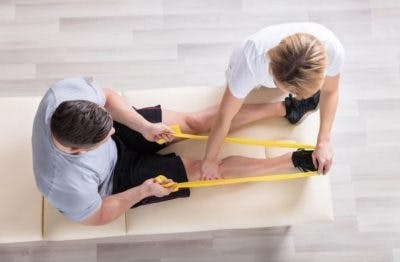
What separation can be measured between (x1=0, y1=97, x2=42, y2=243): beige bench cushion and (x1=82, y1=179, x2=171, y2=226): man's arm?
219 mm

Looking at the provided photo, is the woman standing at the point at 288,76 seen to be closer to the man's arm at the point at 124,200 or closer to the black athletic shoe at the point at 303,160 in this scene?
the black athletic shoe at the point at 303,160

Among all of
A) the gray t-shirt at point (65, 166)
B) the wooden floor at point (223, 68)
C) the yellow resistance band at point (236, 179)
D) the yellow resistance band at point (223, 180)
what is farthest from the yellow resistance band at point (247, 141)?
the wooden floor at point (223, 68)

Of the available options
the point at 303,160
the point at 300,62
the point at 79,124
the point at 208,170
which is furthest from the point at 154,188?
the point at 300,62

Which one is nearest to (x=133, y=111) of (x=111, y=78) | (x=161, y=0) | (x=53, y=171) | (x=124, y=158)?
(x=124, y=158)

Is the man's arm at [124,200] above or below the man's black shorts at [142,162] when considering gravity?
below

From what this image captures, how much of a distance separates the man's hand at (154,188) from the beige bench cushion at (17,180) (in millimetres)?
396

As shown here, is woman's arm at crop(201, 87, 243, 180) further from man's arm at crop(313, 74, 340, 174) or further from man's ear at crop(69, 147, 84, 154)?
man's ear at crop(69, 147, 84, 154)

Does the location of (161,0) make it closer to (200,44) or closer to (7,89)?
(200,44)

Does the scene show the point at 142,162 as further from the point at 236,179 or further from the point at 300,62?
the point at 300,62

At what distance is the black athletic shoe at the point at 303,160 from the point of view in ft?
5.63

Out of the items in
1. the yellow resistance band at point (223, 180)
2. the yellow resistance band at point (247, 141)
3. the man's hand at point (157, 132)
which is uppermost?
the man's hand at point (157, 132)

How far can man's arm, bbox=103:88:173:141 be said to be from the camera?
1.66 meters

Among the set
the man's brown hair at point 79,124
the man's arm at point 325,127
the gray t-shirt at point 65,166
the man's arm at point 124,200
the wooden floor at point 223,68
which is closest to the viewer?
the man's brown hair at point 79,124

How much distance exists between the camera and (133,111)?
169cm
